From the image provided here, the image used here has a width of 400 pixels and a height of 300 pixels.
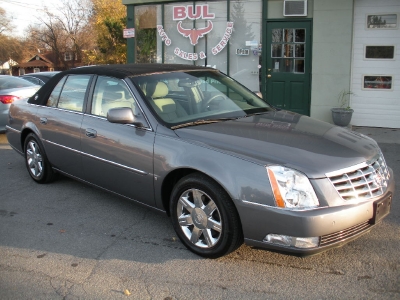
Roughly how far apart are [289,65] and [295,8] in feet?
4.09

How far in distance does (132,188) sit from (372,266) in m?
2.25

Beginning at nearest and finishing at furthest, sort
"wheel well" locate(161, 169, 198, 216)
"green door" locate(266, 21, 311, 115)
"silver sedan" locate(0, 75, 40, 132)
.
Result: "wheel well" locate(161, 169, 198, 216), "silver sedan" locate(0, 75, 40, 132), "green door" locate(266, 21, 311, 115)

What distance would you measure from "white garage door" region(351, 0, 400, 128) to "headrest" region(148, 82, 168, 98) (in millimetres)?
6584

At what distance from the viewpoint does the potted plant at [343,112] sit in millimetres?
9555

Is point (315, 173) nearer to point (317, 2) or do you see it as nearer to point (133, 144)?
point (133, 144)

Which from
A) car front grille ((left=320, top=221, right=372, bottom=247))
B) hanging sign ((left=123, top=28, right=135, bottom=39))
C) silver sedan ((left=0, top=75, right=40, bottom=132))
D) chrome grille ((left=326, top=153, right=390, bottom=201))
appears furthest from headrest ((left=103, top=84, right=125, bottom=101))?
hanging sign ((left=123, top=28, right=135, bottom=39))

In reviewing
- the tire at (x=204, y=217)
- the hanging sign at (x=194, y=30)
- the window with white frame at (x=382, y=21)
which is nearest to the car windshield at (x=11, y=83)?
the hanging sign at (x=194, y=30)

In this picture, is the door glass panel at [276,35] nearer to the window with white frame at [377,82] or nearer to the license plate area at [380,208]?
the window with white frame at [377,82]

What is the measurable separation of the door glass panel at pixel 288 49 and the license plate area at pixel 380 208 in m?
7.05

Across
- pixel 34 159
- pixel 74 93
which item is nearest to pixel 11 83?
pixel 34 159

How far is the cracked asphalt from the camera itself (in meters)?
3.33

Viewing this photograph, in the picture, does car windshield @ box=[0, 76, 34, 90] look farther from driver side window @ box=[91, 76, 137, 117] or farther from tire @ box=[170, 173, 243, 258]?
tire @ box=[170, 173, 243, 258]

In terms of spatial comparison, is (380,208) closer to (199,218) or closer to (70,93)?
(199,218)

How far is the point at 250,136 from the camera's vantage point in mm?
3852
